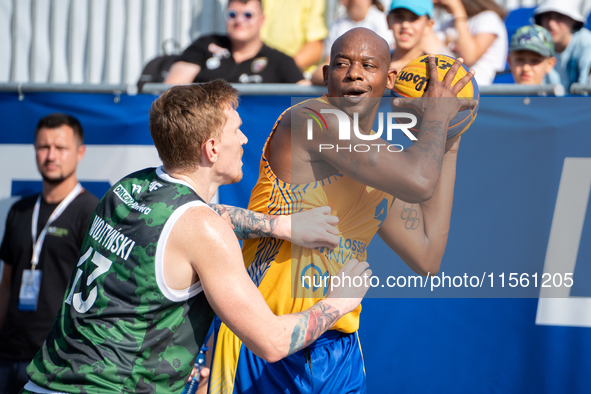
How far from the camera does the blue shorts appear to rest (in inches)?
85.5

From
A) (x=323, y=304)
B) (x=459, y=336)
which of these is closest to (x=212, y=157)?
(x=323, y=304)

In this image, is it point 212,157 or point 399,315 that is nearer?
point 212,157

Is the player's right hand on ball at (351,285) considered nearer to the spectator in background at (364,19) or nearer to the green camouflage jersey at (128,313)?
the green camouflage jersey at (128,313)

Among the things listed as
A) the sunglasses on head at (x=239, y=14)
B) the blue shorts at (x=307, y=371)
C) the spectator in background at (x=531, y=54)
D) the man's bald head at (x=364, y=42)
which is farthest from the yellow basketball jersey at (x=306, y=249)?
the sunglasses on head at (x=239, y=14)

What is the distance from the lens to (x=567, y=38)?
14.7 feet

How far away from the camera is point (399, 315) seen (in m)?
3.34

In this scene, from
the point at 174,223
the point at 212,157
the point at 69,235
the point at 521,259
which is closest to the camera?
the point at 174,223

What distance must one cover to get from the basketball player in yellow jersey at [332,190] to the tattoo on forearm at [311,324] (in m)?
0.28

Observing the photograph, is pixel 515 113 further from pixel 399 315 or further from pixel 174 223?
pixel 174 223

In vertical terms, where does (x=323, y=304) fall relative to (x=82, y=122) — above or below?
below

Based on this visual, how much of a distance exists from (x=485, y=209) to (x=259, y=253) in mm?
1718

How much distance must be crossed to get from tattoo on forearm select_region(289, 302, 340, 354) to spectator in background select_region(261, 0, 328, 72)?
3699mm

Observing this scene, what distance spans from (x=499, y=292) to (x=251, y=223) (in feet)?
6.40

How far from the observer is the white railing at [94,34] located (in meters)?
6.18
